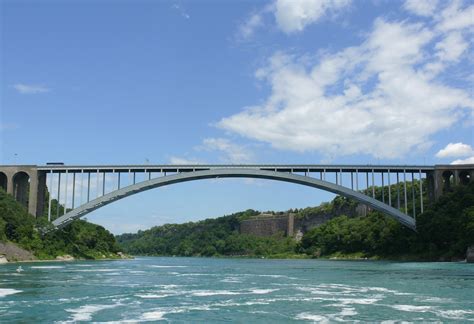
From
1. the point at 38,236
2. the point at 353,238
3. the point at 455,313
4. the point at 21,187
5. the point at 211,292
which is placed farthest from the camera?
the point at 353,238

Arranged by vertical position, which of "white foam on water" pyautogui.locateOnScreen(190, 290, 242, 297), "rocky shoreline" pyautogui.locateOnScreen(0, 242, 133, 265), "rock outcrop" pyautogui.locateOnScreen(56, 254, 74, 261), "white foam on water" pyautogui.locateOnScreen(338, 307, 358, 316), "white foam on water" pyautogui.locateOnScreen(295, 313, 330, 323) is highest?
"rocky shoreline" pyautogui.locateOnScreen(0, 242, 133, 265)

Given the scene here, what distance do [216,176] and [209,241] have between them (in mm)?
71284

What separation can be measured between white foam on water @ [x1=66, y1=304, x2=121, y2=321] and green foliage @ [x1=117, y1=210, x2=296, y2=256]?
73.0 meters

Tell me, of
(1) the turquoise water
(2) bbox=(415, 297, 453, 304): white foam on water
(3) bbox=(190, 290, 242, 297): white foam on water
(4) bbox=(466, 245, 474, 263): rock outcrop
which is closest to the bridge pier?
(1) the turquoise water

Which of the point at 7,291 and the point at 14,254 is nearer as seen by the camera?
the point at 7,291

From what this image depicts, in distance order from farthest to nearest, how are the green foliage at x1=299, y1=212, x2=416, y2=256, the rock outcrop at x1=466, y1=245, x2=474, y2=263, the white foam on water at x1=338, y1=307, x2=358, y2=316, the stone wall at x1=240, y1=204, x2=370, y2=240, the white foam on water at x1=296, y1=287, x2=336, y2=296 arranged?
the stone wall at x1=240, y1=204, x2=370, y2=240 < the green foliage at x1=299, y1=212, x2=416, y2=256 < the rock outcrop at x1=466, y1=245, x2=474, y2=263 < the white foam on water at x1=296, y1=287, x2=336, y2=296 < the white foam on water at x1=338, y1=307, x2=358, y2=316

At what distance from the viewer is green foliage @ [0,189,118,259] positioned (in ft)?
132

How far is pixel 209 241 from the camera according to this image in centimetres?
11356

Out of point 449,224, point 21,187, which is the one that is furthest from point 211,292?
point 21,187

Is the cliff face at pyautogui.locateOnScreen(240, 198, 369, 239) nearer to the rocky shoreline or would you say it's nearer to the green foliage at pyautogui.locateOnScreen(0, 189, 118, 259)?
the green foliage at pyautogui.locateOnScreen(0, 189, 118, 259)

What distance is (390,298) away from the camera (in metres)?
16.1

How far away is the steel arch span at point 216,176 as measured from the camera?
4206 cm

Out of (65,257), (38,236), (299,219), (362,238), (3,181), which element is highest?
(3,181)

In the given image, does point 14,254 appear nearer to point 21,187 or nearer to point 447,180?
point 21,187
